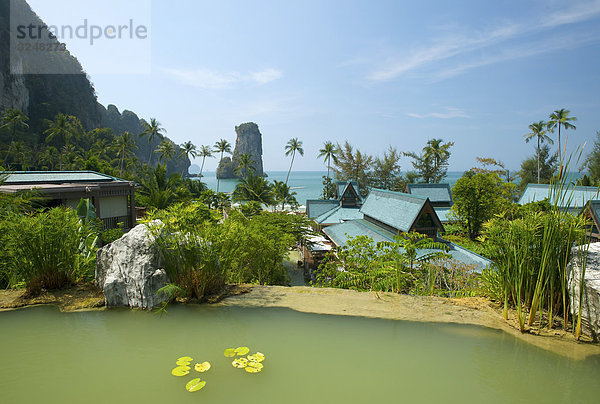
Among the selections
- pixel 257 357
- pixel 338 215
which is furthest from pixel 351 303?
pixel 338 215

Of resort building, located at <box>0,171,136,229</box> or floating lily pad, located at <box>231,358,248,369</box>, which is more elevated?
resort building, located at <box>0,171,136,229</box>

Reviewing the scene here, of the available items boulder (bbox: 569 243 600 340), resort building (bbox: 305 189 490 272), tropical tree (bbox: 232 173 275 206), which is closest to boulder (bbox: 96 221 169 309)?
boulder (bbox: 569 243 600 340)

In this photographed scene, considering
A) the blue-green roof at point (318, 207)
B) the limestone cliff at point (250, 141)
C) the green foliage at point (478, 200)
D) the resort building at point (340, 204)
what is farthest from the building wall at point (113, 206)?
the limestone cliff at point (250, 141)

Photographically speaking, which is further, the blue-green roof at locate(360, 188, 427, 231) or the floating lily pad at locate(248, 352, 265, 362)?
the blue-green roof at locate(360, 188, 427, 231)

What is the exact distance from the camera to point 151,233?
4.20m

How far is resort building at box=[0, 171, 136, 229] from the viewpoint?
12.3 meters

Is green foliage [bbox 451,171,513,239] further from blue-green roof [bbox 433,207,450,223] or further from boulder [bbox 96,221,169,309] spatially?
boulder [bbox 96,221,169,309]

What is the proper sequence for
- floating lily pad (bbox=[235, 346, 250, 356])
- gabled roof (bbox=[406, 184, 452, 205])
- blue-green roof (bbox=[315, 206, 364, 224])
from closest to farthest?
floating lily pad (bbox=[235, 346, 250, 356]) < blue-green roof (bbox=[315, 206, 364, 224]) < gabled roof (bbox=[406, 184, 452, 205])

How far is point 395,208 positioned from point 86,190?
13.0 metres

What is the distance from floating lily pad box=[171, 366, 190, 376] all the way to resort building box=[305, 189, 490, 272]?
9.81m

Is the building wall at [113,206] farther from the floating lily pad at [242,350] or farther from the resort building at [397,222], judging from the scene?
the floating lily pad at [242,350]

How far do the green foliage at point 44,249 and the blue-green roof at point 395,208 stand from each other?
37.0 ft

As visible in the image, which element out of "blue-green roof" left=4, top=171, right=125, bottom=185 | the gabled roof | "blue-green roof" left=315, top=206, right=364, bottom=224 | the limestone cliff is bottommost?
"blue-green roof" left=315, top=206, right=364, bottom=224

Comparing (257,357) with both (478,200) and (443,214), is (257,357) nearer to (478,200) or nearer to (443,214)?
(478,200)
